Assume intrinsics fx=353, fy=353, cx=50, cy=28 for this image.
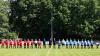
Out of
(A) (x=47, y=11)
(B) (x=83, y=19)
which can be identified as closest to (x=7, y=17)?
(A) (x=47, y=11)

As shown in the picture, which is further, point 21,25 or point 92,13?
point 21,25

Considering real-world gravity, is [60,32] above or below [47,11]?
below

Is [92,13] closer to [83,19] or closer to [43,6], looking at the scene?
[83,19]

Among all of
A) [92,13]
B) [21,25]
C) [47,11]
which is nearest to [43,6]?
[47,11]

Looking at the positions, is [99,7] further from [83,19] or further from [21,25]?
[21,25]

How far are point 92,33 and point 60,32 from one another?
22.9ft

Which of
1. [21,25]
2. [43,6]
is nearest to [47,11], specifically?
[43,6]

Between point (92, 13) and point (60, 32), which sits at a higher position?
point (92, 13)

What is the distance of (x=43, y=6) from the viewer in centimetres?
7400

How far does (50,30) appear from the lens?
244 feet

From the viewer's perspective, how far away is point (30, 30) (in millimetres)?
74375

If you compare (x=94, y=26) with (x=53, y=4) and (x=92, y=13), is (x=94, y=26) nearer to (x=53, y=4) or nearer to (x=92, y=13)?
(x=92, y=13)

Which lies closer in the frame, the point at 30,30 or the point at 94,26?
the point at 94,26

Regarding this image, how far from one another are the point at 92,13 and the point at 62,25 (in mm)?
6656
